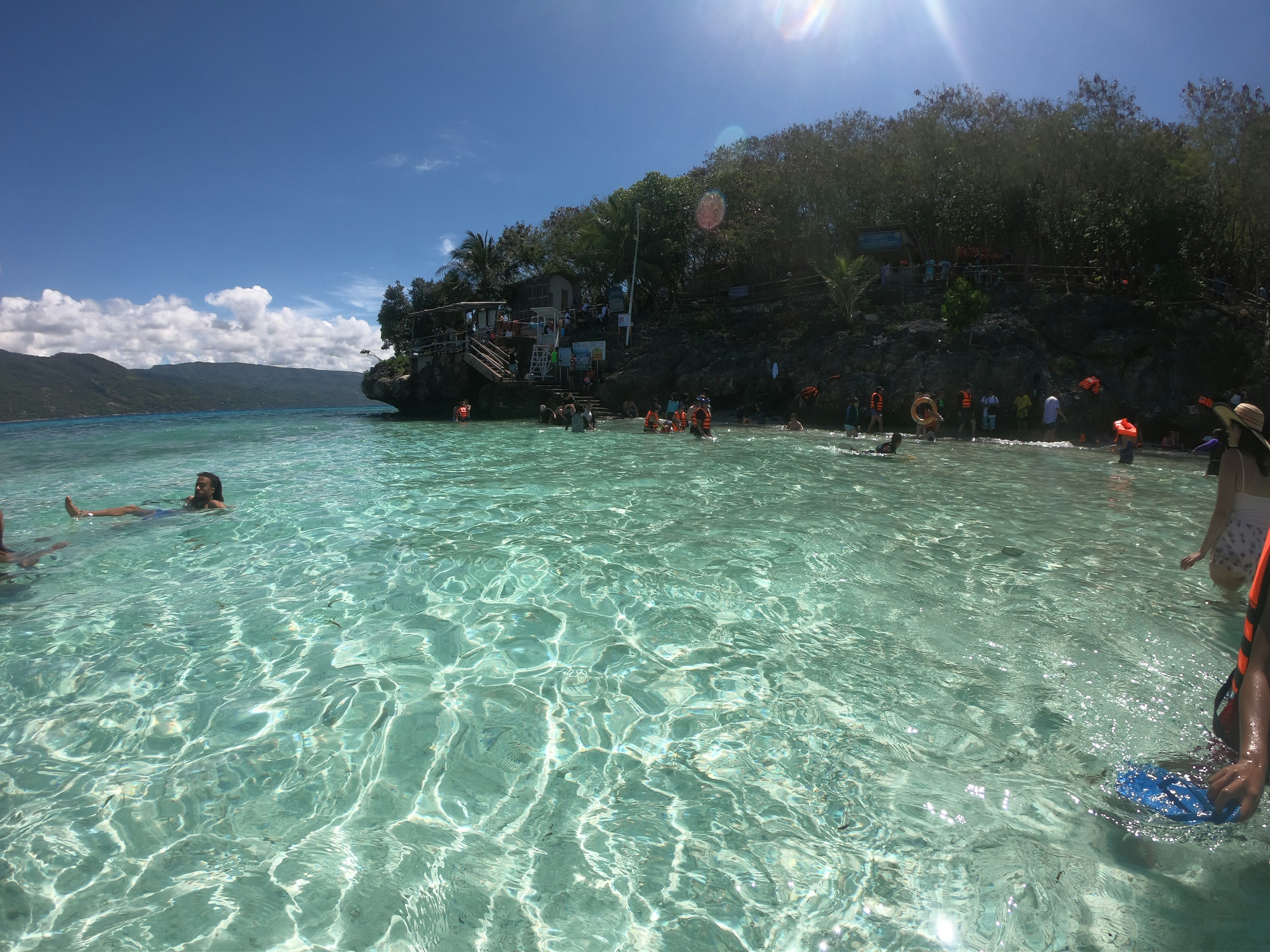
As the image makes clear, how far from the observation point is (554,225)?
4594 centimetres

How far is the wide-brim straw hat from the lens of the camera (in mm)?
3896

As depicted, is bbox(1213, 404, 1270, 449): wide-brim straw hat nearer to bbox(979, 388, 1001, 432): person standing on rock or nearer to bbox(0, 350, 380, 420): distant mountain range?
bbox(979, 388, 1001, 432): person standing on rock

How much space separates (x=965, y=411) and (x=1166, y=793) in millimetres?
22832

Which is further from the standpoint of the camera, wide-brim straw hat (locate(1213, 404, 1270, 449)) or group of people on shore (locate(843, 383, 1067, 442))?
group of people on shore (locate(843, 383, 1067, 442))

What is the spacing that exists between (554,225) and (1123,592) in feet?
151

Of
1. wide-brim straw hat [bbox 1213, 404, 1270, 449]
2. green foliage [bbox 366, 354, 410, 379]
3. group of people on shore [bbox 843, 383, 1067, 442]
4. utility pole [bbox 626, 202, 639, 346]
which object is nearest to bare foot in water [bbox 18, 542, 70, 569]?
wide-brim straw hat [bbox 1213, 404, 1270, 449]

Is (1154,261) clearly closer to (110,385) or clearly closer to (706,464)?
(706,464)

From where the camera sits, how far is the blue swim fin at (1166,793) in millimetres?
2455

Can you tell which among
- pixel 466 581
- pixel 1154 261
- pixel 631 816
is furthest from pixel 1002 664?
pixel 1154 261

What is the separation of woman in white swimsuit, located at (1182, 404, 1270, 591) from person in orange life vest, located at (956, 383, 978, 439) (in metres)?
18.1

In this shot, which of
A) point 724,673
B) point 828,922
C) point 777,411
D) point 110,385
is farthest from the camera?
point 110,385

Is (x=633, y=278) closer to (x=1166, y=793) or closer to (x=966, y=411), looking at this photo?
(x=966, y=411)

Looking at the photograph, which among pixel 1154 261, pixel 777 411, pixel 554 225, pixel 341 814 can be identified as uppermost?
pixel 554 225

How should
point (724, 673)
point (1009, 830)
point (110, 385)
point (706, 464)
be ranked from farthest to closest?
point (110, 385)
point (706, 464)
point (724, 673)
point (1009, 830)
